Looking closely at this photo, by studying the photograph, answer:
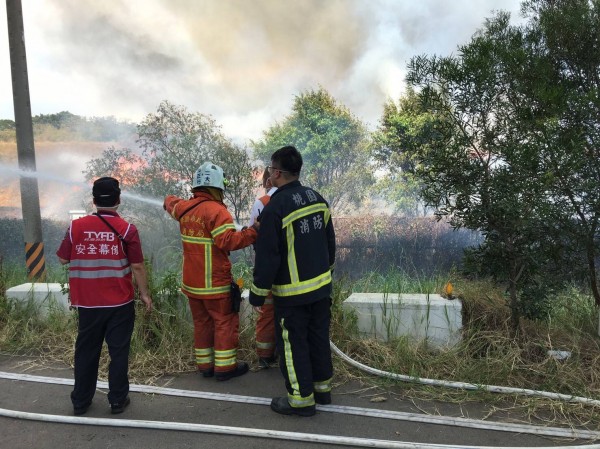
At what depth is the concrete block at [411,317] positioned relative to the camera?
12.8ft

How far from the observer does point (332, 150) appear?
36.1 ft

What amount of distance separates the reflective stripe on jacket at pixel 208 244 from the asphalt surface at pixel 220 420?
83 cm

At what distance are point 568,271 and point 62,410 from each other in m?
4.35

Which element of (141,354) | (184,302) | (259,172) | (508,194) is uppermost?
(259,172)

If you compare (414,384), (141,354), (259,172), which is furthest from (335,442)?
(259,172)

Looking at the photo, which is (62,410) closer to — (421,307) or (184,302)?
(184,302)

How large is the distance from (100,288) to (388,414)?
223cm

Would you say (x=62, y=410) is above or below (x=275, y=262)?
below

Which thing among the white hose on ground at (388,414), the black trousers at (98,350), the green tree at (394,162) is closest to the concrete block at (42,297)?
the white hose on ground at (388,414)

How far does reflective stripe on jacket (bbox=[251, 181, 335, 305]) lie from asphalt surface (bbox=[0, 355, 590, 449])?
2.84 feet

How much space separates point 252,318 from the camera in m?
4.36

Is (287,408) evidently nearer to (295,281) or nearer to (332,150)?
(295,281)

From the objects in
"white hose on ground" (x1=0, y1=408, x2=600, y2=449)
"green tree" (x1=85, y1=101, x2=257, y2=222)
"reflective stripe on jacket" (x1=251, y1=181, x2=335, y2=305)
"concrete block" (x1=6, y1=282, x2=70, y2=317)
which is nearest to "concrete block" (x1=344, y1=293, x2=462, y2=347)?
"reflective stripe on jacket" (x1=251, y1=181, x2=335, y2=305)

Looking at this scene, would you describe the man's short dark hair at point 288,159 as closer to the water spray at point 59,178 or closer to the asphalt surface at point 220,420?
the asphalt surface at point 220,420
